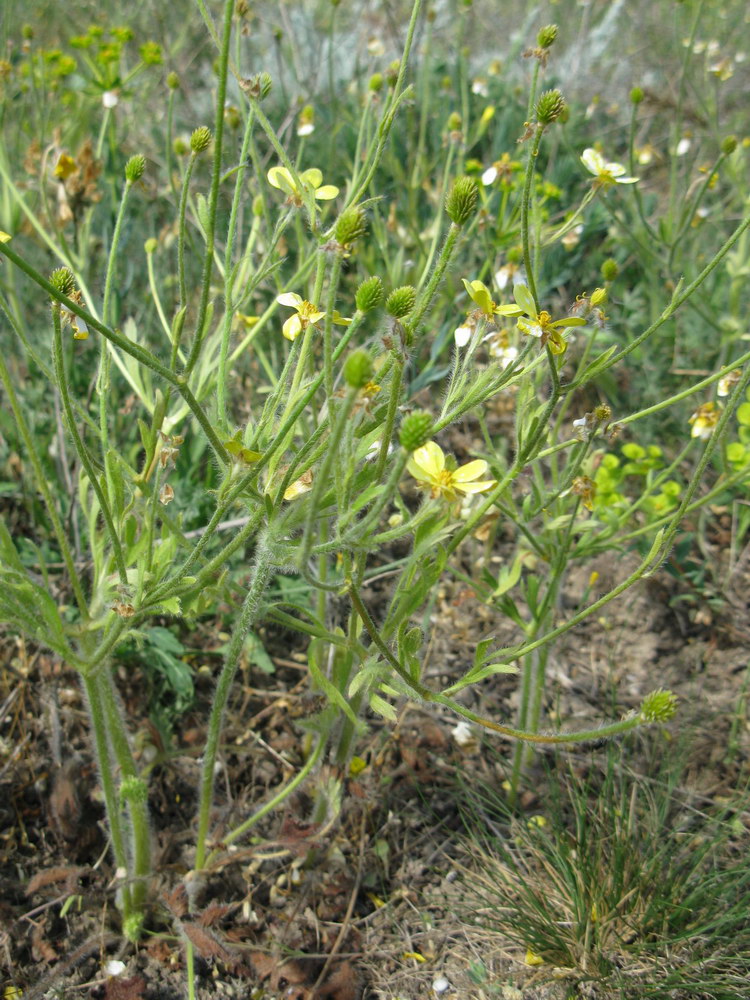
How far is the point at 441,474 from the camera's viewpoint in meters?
1.21

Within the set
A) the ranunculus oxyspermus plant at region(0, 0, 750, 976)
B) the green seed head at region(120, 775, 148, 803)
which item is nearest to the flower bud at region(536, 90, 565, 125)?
the ranunculus oxyspermus plant at region(0, 0, 750, 976)

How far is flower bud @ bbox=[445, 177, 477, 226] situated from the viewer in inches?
44.3

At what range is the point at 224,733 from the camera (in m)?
2.19

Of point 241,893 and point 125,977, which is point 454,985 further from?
point 125,977

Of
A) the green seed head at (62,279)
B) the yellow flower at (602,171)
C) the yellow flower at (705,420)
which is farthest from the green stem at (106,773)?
the yellow flower at (705,420)

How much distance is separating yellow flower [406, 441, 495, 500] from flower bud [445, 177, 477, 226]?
0.32 metres

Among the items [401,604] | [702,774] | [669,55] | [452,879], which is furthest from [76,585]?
[669,55]

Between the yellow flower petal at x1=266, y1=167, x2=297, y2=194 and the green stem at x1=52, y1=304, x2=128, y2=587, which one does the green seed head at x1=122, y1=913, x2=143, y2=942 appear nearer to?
the green stem at x1=52, y1=304, x2=128, y2=587

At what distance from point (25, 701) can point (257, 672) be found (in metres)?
0.62

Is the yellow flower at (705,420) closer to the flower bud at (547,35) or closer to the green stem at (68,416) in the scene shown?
the flower bud at (547,35)

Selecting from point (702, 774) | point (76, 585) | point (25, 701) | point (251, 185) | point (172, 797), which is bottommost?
point (702, 774)

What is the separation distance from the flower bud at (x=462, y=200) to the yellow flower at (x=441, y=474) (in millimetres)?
323

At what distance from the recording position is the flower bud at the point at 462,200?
1124 mm

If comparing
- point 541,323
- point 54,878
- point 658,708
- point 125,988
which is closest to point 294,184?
point 541,323
